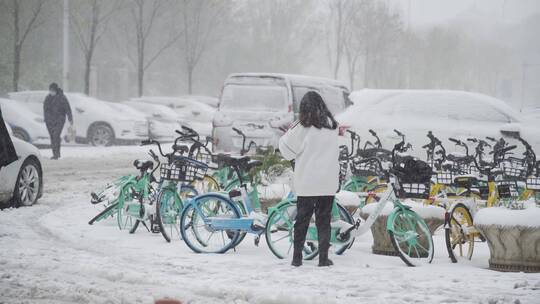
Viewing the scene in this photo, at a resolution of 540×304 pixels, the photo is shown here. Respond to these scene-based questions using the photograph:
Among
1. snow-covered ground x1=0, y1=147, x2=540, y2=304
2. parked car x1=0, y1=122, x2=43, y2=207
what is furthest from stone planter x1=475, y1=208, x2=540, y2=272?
parked car x1=0, y1=122, x2=43, y2=207

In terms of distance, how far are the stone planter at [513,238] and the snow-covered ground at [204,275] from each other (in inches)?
9.0

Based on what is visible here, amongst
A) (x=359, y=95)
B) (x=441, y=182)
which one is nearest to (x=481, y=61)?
(x=359, y=95)

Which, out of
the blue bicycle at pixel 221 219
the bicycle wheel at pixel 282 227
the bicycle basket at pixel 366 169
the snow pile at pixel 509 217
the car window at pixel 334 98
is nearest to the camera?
the snow pile at pixel 509 217

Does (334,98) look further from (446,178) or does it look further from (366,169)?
(446,178)

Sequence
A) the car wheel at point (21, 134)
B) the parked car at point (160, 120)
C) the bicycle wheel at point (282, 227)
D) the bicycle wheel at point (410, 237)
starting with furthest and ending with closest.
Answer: the parked car at point (160, 120), the car wheel at point (21, 134), the bicycle wheel at point (282, 227), the bicycle wheel at point (410, 237)

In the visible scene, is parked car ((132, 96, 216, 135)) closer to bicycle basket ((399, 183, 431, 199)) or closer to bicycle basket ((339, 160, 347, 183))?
bicycle basket ((339, 160, 347, 183))

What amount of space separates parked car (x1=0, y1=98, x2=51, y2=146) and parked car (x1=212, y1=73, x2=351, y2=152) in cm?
967

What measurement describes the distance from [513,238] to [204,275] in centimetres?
289

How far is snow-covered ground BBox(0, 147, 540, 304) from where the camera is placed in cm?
682

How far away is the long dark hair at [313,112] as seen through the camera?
828 cm

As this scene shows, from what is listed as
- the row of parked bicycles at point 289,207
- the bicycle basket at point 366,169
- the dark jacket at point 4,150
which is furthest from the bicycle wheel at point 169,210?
the bicycle basket at point 366,169

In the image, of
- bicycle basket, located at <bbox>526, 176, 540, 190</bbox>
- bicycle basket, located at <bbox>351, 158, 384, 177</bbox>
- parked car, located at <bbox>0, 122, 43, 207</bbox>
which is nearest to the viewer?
bicycle basket, located at <bbox>526, 176, 540, 190</bbox>

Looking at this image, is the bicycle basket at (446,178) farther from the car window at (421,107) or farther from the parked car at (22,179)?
the car window at (421,107)

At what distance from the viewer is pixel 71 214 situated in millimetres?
11922
